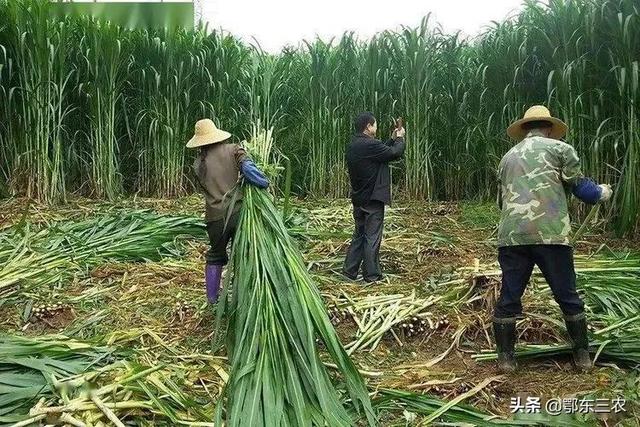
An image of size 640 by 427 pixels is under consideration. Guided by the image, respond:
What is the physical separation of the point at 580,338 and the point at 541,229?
22.9 inches

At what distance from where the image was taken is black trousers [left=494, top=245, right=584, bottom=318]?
2926 millimetres

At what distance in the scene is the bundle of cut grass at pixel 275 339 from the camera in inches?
93.1

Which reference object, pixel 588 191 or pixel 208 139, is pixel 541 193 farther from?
pixel 208 139

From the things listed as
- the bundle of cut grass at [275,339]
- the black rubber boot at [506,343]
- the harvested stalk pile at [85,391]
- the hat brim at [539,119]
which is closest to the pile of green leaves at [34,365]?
the harvested stalk pile at [85,391]

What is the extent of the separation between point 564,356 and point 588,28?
10.8 feet

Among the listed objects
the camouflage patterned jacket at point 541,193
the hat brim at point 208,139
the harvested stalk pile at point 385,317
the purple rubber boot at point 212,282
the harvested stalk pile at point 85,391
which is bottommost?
the harvested stalk pile at point 85,391

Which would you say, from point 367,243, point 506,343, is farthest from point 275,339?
point 367,243

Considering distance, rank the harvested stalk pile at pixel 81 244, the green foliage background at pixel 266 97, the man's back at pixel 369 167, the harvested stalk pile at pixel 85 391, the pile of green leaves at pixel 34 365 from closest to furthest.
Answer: the harvested stalk pile at pixel 85 391, the pile of green leaves at pixel 34 365, the harvested stalk pile at pixel 81 244, the man's back at pixel 369 167, the green foliage background at pixel 266 97

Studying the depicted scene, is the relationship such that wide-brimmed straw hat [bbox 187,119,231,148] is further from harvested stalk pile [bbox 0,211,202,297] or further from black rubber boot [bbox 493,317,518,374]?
black rubber boot [bbox 493,317,518,374]

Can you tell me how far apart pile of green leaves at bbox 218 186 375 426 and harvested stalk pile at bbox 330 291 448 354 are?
556 millimetres

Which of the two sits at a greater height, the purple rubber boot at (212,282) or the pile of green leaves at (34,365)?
the purple rubber boot at (212,282)

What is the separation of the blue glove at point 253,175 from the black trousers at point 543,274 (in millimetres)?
1357

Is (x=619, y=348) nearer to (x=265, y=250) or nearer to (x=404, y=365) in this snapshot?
(x=404, y=365)

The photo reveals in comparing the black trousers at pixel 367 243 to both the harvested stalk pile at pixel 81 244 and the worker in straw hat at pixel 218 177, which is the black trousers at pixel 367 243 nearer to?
the worker in straw hat at pixel 218 177
